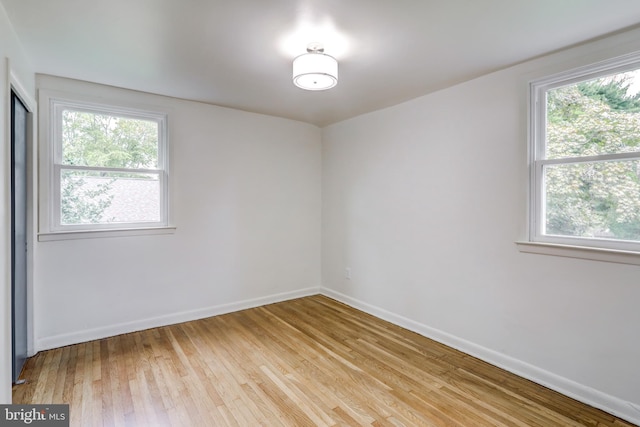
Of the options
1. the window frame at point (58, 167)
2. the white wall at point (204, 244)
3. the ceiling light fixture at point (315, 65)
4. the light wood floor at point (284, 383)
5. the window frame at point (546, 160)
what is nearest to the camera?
the light wood floor at point (284, 383)

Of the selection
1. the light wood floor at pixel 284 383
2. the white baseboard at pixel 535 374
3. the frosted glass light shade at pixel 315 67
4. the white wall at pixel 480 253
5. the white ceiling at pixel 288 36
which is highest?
the white ceiling at pixel 288 36

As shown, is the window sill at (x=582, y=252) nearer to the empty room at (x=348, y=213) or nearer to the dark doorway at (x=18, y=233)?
the empty room at (x=348, y=213)

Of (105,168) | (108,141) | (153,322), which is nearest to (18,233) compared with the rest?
(105,168)

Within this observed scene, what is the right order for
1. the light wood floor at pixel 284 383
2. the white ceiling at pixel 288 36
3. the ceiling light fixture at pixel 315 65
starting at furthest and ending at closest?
the ceiling light fixture at pixel 315 65
the light wood floor at pixel 284 383
the white ceiling at pixel 288 36

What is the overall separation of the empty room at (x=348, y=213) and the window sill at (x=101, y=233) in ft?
0.07

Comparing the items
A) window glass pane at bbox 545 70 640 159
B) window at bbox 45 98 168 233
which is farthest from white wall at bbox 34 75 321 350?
window glass pane at bbox 545 70 640 159

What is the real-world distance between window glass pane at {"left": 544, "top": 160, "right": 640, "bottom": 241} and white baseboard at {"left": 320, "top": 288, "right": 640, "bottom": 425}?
1.04 meters

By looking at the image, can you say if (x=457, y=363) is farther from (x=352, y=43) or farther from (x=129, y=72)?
(x=129, y=72)

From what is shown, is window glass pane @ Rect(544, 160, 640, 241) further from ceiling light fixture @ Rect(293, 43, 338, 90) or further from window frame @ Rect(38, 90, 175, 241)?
window frame @ Rect(38, 90, 175, 241)

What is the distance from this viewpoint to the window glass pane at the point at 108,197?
2.93 metres

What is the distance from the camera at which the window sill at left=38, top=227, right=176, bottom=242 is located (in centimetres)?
281

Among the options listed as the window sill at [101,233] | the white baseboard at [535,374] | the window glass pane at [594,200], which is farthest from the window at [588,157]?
the window sill at [101,233]

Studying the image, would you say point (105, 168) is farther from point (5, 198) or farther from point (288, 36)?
point (288, 36)

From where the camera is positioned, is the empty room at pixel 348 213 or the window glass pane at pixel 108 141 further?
the window glass pane at pixel 108 141
